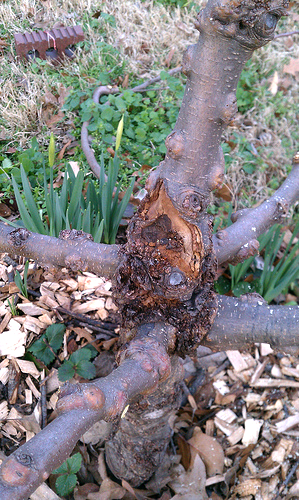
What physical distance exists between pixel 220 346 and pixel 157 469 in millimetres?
819

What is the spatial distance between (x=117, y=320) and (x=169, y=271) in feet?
2.87

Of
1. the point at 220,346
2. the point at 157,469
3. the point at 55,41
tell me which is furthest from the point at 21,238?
the point at 55,41

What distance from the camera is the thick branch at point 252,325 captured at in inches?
43.3

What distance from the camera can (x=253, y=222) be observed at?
1.46m

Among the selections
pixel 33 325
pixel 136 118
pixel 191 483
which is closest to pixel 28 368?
pixel 33 325

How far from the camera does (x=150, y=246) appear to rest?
3.56 ft

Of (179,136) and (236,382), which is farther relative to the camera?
(236,382)

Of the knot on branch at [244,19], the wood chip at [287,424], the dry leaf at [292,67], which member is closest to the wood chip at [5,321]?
the wood chip at [287,424]

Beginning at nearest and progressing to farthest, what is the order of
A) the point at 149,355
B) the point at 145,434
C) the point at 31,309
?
the point at 149,355 → the point at 145,434 → the point at 31,309

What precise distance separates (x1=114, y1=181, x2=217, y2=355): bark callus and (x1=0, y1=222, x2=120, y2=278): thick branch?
3.6 inches

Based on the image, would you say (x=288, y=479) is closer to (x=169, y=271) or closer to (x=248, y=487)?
(x=248, y=487)

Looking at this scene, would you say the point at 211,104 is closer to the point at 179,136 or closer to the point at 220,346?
the point at 179,136

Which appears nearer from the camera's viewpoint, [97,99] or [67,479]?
[67,479]

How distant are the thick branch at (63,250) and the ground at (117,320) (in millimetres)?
88
